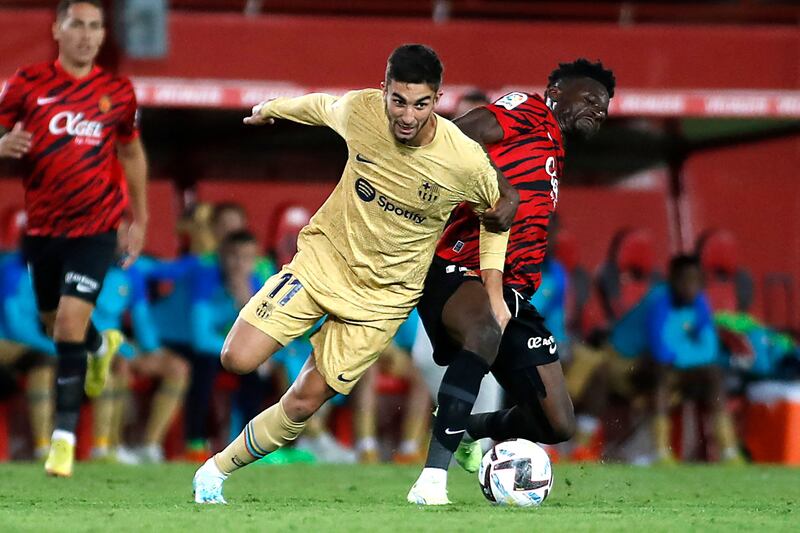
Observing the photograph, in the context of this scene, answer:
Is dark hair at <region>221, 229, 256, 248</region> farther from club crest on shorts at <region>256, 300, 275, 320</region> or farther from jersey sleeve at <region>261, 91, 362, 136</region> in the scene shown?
club crest on shorts at <region>256, 300, 275, 320</region>

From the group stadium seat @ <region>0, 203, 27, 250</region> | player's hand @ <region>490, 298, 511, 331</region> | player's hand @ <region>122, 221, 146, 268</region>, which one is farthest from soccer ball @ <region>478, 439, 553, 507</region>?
stadium seat @ <region>0, 203, 27, 250</region>

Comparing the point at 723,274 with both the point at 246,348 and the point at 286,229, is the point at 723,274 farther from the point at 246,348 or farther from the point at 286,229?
the point at 246,348

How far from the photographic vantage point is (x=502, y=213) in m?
6.88

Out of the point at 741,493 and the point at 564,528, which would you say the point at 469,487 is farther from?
the point at 564,528

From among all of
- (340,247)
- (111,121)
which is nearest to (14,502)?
(340,247)

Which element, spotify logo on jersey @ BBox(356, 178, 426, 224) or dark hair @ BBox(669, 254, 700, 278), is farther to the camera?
dark hair @ BBox(669, 254, 700, 278)

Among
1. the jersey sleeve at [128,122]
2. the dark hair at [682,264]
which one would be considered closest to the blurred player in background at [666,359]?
the dark hair at [682,264]

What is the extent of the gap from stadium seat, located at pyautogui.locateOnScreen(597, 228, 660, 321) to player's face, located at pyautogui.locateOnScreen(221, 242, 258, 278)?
3.19m

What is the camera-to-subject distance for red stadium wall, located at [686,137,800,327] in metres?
14.5

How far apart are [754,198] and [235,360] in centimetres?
875

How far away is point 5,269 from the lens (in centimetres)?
1168

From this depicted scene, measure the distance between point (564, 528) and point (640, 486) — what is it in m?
3.57

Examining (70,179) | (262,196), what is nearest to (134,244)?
(70,179)

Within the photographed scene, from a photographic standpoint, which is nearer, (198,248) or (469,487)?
(469,487)
